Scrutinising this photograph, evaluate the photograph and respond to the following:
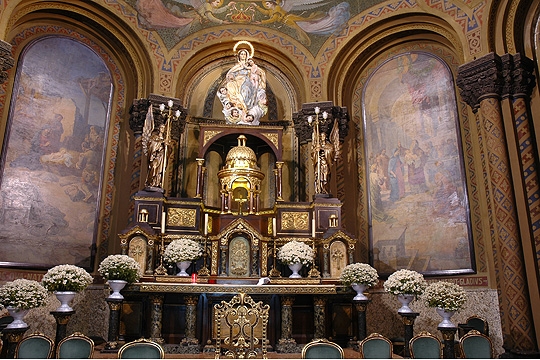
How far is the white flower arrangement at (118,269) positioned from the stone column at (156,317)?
21.4 inches

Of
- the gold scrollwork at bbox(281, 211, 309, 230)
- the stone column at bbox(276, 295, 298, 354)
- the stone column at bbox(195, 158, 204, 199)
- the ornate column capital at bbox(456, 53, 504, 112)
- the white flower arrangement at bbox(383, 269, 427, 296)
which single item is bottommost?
the stone column at bbox(276, 295, 298, 354)

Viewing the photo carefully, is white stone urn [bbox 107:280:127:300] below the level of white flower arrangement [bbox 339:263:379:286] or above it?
below

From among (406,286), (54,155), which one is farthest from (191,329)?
(54,155)

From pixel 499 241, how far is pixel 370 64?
6.48 metres

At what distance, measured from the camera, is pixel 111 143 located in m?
12.7

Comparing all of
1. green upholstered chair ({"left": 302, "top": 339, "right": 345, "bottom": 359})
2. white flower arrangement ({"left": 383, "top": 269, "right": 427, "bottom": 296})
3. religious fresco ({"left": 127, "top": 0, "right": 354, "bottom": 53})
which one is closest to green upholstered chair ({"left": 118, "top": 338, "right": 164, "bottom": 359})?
green upholstered chair ({"left": 302, "top": 339, "right": 345, "bottom": 359})

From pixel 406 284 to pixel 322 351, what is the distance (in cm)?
391

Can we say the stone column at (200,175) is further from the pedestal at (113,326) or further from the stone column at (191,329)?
the pedestal at (113,326)

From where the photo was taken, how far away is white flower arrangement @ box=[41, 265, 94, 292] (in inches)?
305

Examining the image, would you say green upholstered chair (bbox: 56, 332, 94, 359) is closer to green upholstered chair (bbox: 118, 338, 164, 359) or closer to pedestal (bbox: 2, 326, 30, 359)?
green upholstered chair (bbox: 118, 338, 164, 359)

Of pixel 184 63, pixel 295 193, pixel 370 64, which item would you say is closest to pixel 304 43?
pixel 370 64

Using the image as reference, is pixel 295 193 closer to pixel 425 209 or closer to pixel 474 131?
pixel 425 209

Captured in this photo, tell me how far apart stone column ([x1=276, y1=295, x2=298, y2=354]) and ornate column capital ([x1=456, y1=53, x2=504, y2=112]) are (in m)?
6.12

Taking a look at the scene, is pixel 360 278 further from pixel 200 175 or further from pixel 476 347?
pixel 200 175
